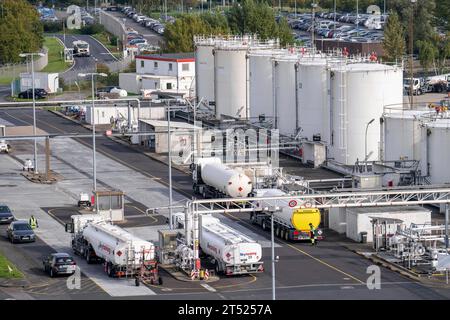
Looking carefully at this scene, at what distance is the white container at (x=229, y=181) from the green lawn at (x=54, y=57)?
284 ft

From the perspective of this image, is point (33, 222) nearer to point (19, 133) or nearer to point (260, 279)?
point (260, 279)

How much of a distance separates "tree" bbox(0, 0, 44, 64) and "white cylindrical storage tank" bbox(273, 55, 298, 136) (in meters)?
71.8

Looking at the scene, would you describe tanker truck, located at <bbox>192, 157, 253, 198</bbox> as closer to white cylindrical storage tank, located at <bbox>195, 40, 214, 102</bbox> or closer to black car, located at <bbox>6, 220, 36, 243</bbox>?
black car, located at <bbox>6, 220, 36, 243</bbox>

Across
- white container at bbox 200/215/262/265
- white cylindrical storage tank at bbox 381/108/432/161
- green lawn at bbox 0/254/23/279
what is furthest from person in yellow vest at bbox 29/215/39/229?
white cylindrical storage tank at bbox 381/108/432/161

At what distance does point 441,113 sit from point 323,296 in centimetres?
2731

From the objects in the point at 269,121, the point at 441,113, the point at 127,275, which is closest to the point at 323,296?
the point at 127,275

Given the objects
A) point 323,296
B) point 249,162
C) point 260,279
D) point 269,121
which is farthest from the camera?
point 269,121

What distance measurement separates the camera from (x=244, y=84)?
11069 cm

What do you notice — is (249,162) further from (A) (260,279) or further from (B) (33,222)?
(A) (260,279)

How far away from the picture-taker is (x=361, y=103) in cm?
8931

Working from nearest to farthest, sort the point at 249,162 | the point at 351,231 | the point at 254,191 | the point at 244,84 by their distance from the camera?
1. the point at 351,231
2. the point at 254,191
3. the point at 249,162
4. the point at 244,84

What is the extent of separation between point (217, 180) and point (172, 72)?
60460 millimetres

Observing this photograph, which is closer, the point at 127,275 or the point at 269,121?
the point at 127,275
